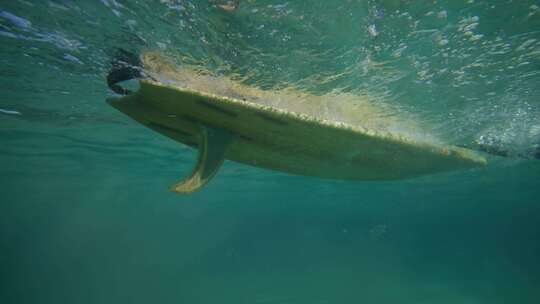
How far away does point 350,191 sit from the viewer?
142 ft

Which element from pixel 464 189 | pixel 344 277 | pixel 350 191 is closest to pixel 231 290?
pixel 344 277

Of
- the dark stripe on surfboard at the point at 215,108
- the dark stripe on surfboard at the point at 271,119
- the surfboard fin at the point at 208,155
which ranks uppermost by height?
the dark stripe on surfboard at the point at 271,119

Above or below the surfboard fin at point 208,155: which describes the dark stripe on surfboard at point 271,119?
above

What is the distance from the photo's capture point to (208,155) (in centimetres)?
418

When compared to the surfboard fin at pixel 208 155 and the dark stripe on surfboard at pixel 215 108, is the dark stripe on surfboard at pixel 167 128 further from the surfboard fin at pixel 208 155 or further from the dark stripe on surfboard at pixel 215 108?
the dark stripe on surfboard at pixel 215 108

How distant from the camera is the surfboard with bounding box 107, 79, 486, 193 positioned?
3869 mm

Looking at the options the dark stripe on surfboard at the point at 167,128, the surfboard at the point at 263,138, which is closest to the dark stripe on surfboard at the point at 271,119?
the surfboard at the point at 263,138

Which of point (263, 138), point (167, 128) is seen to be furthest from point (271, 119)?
point (167, 128)

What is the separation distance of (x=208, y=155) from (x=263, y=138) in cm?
95

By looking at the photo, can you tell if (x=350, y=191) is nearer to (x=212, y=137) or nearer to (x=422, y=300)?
(x=422, y=300)

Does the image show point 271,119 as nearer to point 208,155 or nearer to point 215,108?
point 215,108

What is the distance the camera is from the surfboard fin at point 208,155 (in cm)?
397

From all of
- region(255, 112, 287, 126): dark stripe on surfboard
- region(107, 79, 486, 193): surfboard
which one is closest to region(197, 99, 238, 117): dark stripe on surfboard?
region(107, 79, 486, 193): surfboard

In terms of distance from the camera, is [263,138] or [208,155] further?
[263,138]
